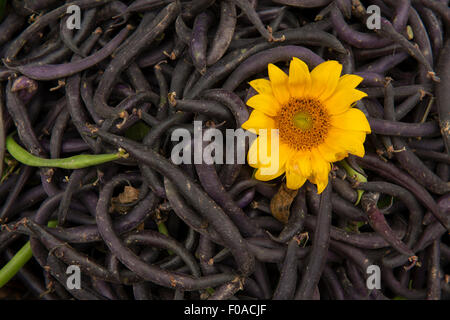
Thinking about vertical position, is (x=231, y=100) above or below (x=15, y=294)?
above

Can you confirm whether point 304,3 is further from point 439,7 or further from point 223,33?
point 439,7

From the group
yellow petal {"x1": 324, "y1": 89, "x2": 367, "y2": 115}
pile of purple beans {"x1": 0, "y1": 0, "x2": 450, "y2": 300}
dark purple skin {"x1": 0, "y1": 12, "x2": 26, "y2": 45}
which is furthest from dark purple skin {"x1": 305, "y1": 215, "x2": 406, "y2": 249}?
dark purple skin {"x1": 0, "y1": 12, "x2": 26, "y2": 45}

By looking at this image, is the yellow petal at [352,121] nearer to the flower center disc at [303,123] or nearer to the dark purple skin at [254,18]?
the flower center disc at [303,123]

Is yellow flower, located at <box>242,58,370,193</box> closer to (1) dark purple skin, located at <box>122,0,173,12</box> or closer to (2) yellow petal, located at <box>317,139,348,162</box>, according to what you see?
(2) yellow petal, located at <box>317,139,348,162</box>

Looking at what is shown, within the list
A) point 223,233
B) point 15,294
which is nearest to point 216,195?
point 223,233

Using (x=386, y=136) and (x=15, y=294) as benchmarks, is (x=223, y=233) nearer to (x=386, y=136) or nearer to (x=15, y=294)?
(x=386, y=136)

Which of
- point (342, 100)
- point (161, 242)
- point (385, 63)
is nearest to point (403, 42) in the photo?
point (385, 63)
